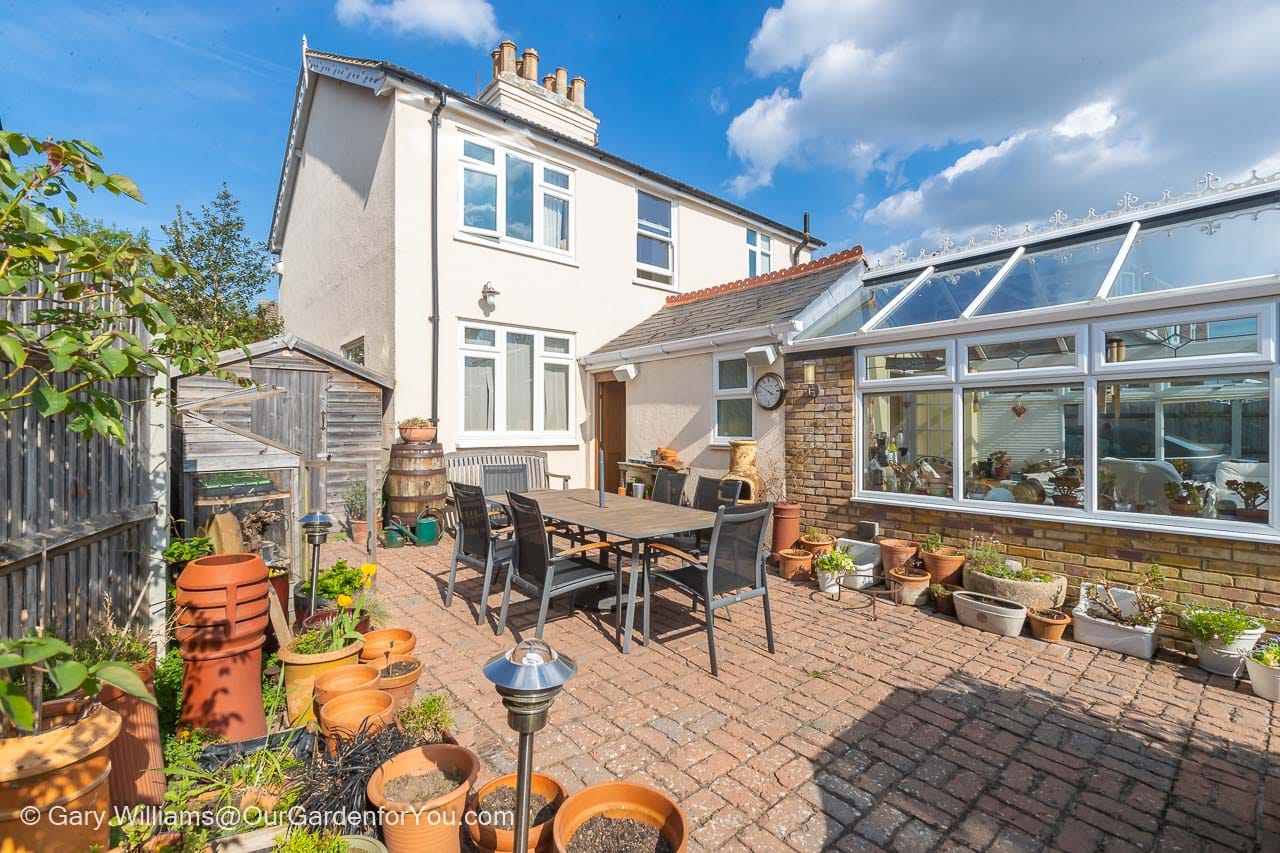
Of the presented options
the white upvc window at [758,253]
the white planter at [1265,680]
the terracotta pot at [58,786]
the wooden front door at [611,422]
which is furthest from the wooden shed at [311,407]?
the white upvc window at [758,253]

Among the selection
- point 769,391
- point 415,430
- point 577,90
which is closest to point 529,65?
point 577,90

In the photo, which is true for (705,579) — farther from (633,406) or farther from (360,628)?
Answer: (633,406)

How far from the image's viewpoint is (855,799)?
257cm

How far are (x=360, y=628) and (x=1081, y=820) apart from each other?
4286 millimetres

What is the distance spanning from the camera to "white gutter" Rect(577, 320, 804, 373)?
6.96 metres

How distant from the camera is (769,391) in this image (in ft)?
23.8

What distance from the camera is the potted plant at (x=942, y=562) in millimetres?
5289

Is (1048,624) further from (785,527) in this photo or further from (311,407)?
(311,407)

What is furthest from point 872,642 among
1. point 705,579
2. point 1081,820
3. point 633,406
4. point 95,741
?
point 633,406

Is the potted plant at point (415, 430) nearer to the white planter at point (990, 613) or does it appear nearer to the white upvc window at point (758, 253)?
the white planter at point (990, 613)

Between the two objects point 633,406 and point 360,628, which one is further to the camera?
point 633,406

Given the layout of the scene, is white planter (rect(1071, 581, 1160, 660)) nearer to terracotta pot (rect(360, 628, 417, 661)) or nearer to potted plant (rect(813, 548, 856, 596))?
potted plant (rect(813, 548, 856, 596))

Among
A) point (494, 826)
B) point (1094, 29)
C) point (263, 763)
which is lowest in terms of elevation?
point (494, 826)

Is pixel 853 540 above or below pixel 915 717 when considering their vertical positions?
above
